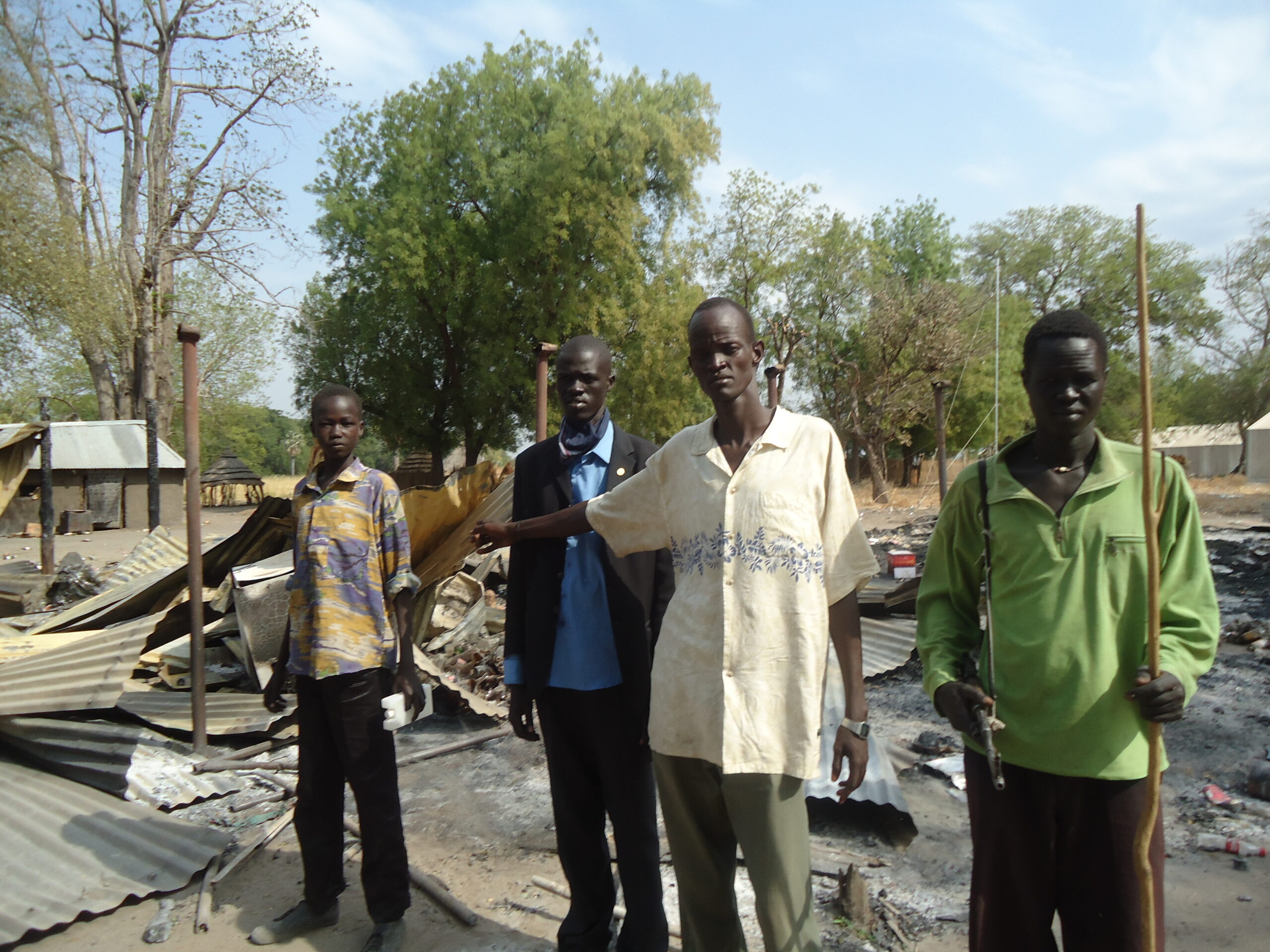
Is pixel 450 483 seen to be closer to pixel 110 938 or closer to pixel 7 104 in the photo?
pixel 110 938

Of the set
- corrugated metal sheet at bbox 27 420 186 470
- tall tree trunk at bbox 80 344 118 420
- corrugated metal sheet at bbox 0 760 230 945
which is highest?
tall tree trunk at bbox 80 344 118 420

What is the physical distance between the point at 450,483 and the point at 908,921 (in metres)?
3.43

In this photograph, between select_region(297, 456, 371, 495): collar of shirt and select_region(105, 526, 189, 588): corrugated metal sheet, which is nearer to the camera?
select_region(297, 456, 371, 495): collar of shirt

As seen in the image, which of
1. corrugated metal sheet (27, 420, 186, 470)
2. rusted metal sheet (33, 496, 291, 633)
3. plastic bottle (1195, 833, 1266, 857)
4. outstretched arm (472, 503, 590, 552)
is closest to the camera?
outstretched arm (472, 503, 590, 552)

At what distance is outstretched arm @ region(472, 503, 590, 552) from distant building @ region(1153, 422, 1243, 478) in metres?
40.7

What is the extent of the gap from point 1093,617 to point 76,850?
3642 mm

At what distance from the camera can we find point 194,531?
431 centimetres

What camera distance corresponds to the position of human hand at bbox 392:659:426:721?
2969 mm

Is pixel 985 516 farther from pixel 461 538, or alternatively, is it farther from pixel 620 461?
pixel 461 538

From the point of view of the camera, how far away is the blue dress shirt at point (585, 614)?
252 cm

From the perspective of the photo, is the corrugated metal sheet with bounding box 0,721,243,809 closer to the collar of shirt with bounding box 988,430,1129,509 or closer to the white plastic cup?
the white plastic cup

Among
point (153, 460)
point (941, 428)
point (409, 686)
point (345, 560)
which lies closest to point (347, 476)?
point (345, 560)

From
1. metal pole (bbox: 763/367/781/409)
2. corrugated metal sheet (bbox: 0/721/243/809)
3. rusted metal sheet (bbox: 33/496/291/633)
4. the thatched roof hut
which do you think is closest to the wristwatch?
metal pole (bbox: 763/367/781/409)

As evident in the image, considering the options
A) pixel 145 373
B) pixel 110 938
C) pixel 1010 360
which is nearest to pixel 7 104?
pixel 145 373
